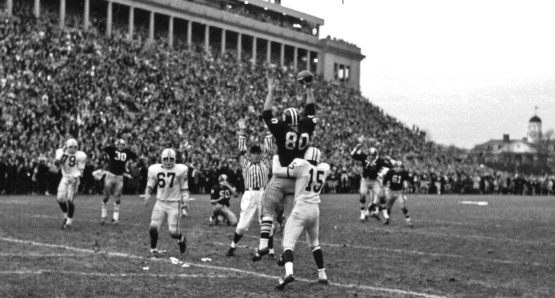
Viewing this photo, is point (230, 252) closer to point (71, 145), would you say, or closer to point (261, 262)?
point (261, 262)

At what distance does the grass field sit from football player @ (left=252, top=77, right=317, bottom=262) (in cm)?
91

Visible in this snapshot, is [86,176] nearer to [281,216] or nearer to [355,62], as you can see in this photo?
[281,216]

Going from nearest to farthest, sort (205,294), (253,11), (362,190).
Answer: (205,294) → (362,190) → (253,11)

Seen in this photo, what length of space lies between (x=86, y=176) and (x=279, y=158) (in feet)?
89.5

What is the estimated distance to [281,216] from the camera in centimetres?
1916

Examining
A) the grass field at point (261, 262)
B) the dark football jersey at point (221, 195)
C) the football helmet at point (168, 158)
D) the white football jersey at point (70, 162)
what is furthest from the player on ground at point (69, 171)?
the football helmet at point (168, 158)

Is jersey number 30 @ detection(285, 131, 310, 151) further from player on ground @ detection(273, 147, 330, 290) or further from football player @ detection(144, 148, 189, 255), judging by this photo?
football player @ detection(144, 148, 189, 255)

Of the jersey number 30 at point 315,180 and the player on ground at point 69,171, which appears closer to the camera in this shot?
the jersey number 30 at point 315,180

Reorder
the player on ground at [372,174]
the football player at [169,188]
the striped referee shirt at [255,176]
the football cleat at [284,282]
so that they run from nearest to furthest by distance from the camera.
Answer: the football cleat at [284,282] → the football player at [169,188] → the striped referee shirt at [255,176] → the player on ground at [372,174]

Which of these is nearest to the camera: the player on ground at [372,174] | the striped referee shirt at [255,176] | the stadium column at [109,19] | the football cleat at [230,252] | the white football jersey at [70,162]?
the football cleat at [230,252]

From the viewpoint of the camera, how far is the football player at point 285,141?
12.0 meters

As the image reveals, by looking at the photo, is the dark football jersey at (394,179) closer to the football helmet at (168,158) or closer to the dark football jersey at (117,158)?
the dark football jersey at (117,158)

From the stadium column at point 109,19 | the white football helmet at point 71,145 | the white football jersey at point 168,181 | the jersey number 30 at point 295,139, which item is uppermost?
the stadium column at point 109,19

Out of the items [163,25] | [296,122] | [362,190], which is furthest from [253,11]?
[296,122]
